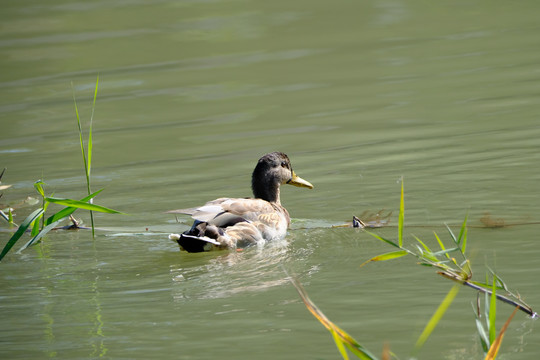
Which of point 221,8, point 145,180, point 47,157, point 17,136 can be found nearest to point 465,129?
point 145,180

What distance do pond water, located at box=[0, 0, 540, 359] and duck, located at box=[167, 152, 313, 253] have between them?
0.51 feet

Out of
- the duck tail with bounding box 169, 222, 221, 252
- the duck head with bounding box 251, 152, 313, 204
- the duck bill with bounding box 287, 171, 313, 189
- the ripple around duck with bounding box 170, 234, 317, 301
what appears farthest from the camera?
the duck bill with bounding box 287, 171, 313, 189

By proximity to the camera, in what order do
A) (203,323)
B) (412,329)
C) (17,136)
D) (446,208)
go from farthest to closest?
1. (17,136)
2. (446,208)
3. (203,323)
4. (412,329)

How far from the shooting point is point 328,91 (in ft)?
42.8

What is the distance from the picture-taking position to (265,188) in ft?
29.6

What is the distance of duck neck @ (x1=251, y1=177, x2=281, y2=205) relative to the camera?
9008 mm

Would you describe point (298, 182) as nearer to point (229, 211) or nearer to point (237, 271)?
point (229, 211)

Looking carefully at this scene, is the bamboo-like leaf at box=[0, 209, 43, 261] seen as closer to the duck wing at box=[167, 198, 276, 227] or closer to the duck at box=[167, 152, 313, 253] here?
the duck at box=[167, 152, 313, 253]

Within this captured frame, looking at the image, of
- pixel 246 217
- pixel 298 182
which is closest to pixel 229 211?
pixel 246 217

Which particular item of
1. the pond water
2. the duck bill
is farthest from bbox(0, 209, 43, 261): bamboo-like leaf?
the duck bill

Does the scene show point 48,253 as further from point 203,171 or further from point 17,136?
point 17,136

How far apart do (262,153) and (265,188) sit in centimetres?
168

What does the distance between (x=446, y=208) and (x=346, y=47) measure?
7.28m

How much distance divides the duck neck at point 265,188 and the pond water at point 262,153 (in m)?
0.29
